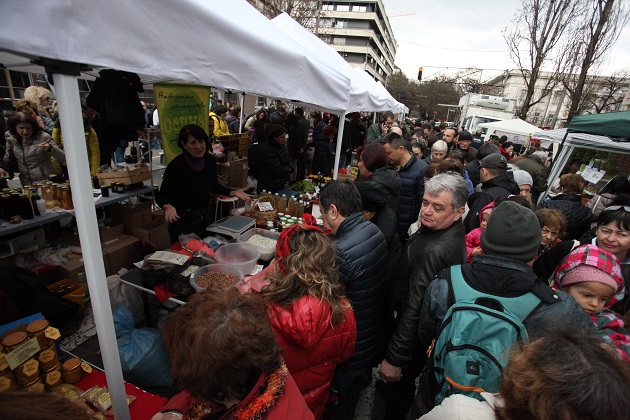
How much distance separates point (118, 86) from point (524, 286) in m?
3.41

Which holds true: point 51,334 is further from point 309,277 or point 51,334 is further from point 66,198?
point 66,198

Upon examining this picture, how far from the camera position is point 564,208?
401 cm

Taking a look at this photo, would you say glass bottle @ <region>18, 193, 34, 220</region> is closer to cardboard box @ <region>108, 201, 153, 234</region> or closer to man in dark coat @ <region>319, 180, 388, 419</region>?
cardboard box @ <region>108, 201, 153, 234</region>

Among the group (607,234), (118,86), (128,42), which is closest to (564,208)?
(607,234)

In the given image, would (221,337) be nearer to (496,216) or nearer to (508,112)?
(496,216)

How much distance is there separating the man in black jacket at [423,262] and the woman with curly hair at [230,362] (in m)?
0.93

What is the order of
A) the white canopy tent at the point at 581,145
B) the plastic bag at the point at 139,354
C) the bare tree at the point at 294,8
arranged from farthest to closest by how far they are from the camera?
1. the bare tree at the point at 294,8
2. the white canopy tent at the point at 581,145
3. the plastic bag at the point at 139,354

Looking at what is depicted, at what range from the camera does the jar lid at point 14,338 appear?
158 cm

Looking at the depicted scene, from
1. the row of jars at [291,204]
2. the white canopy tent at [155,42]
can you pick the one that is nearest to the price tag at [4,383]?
the white canopy tent at [155,42]

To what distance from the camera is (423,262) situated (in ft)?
6.31

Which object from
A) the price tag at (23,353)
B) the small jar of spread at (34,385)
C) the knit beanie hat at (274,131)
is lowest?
the small jar of spread at (34,385)

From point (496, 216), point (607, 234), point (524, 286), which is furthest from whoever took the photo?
point (607, 234)

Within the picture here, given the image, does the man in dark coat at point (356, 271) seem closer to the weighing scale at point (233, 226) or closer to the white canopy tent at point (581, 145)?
the weighing scale at point (233, 226)

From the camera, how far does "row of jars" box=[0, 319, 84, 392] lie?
1.57 m
